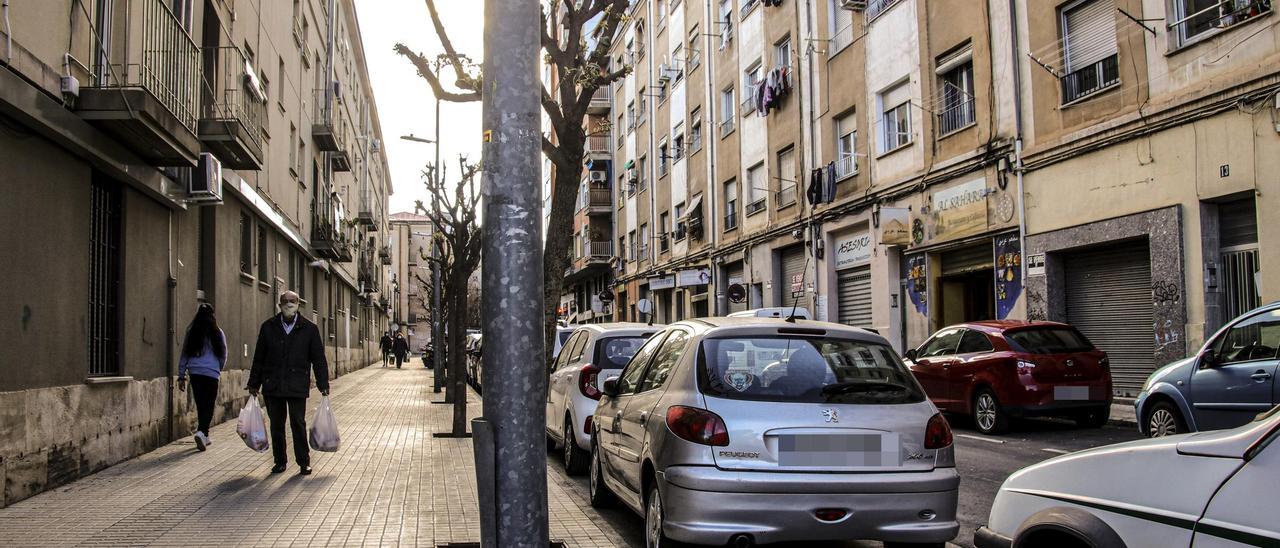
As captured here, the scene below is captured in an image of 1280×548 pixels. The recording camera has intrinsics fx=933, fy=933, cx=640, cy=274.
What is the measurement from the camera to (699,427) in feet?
15.7

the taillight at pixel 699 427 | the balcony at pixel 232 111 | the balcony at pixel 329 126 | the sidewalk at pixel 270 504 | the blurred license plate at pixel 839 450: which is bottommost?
the sidewalk at pixel 270 504

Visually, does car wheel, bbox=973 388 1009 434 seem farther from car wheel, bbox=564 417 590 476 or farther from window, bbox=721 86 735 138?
window, bbox=721 86 735 138

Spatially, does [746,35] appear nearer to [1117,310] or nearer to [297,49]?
[297,49]

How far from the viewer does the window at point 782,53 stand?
25.1 metres

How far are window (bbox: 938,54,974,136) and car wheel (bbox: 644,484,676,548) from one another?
1407 cm

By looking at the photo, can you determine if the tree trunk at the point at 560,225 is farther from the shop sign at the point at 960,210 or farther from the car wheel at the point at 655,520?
the shop sign at the point at 960,210

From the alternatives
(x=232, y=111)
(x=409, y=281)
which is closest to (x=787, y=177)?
(x=232, y=111)

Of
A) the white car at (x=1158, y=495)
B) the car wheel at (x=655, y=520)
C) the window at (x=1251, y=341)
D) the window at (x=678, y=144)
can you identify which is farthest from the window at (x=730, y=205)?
the white car at (x=1158, y=495)

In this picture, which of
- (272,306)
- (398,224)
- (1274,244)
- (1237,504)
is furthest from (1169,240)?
(398,224)

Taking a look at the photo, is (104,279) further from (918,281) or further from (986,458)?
(918,281)

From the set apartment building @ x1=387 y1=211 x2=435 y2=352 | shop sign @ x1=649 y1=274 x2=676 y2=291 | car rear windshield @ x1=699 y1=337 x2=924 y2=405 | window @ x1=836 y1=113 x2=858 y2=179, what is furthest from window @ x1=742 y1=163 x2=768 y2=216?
apartment building @ x1=387 y1=211 x2=435 y2=352

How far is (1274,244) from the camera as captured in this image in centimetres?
1124

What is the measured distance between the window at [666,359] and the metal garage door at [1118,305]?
10.3 metres

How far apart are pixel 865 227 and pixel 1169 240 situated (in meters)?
8.72
